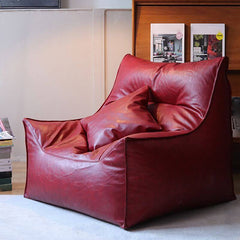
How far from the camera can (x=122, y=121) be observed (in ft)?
7.83

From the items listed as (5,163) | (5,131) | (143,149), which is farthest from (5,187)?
(143,149)

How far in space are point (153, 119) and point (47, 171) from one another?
626 millimetres

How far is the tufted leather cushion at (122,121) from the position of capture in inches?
93.4

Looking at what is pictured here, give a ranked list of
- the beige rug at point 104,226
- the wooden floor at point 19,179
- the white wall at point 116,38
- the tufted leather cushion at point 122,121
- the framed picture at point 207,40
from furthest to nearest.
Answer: the white wall at point 116,38 → the framed picture at point 207,40 → the wooden floor at point 19,179 → the tufted leather cushion at point 122,121 → the beige rug at point 104,226

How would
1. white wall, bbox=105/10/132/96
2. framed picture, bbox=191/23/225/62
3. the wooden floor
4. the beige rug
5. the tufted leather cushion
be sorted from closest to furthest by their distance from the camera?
1. the beige rug
2. the tufted leather cushion
3. the wooden floor
4. framed picture, bbox=191/23/225/62
5. white wall, bbox=105/10/132/96

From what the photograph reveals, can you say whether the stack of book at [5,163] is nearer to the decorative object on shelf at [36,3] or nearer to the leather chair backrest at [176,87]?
the leather chair backrest at [176,87]

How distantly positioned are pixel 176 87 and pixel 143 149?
559 millimetres

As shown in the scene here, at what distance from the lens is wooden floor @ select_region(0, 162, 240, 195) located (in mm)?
2809

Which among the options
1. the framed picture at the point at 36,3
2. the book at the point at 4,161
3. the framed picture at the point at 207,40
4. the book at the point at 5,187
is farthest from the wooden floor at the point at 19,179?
the framed picture at the point at 36,3

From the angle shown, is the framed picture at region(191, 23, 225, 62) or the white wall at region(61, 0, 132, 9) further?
the white wall at region(61, 0, 132, 9)

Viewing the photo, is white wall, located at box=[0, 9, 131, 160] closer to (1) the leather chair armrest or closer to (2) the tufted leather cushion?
(1) the leather chair armrest

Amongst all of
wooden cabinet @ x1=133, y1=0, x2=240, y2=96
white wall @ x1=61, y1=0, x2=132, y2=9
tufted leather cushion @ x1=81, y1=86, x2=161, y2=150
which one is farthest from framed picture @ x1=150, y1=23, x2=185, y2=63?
tufted leather cushion @ x1=81, y1=86, x2=161, y2=150

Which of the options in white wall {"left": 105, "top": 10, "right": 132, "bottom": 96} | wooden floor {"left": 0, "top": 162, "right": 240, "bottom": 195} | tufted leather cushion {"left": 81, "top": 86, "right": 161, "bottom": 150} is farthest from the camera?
white wall {"left": 105, "top": 10, "right": 132, "bottom": 96}

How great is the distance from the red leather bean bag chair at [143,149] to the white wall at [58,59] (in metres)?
0.89
